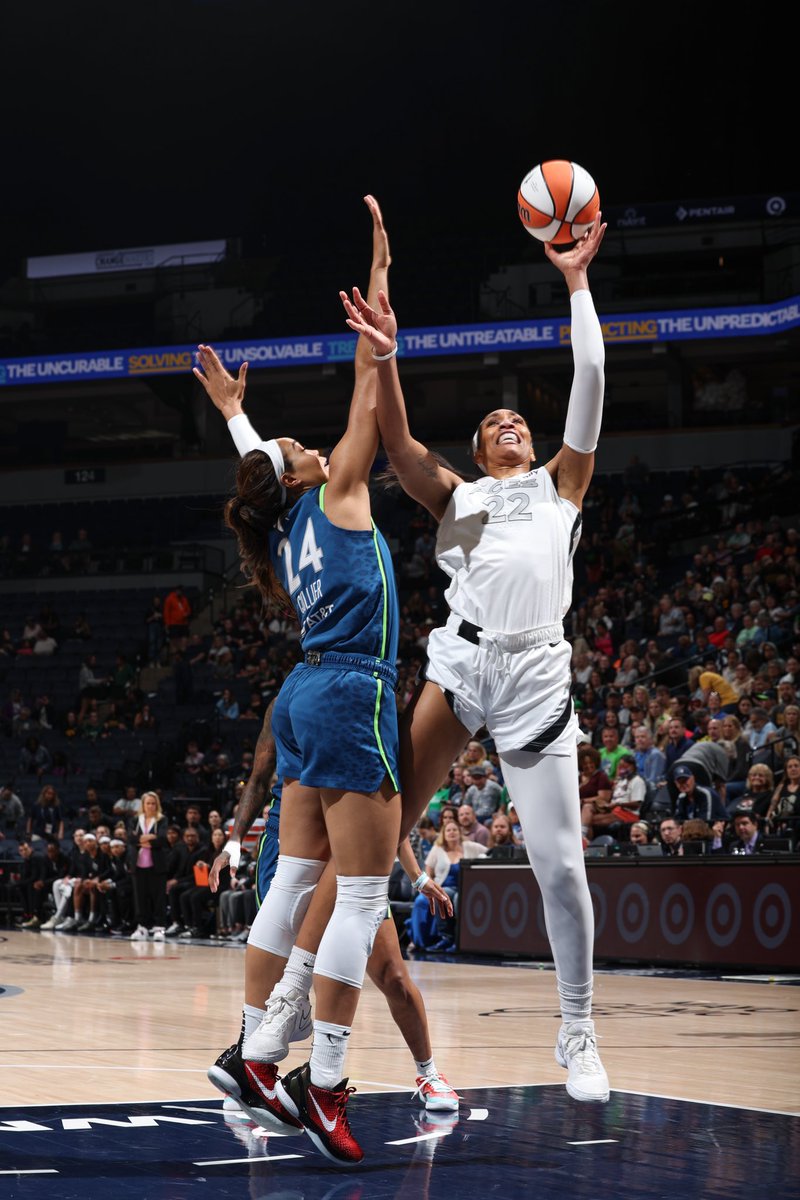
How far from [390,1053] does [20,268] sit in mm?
29930

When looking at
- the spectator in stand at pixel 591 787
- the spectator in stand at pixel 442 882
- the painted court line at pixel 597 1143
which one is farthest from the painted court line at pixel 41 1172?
the spectator in stand at pixel 442 882

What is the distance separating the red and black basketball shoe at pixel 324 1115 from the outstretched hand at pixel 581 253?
2592 mm

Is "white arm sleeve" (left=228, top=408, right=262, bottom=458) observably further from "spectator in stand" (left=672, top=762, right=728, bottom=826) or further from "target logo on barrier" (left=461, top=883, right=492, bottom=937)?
"target logo on barrier" (left=461, top=883, right=492, bottom=937)

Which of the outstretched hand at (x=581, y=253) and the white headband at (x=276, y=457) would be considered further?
the outstretched hand at (x=581, y=253)

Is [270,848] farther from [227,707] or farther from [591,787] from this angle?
[227,707]

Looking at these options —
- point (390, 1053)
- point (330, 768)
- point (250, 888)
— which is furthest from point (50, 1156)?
point (250, 888)

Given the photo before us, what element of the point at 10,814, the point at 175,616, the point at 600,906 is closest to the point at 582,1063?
the point at 600,906

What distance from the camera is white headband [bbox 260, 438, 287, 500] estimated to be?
4219 mm

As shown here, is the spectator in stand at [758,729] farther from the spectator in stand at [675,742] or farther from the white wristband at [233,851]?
the white wristband at [233,851]

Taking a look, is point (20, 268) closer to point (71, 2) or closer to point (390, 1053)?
point (71, 2)

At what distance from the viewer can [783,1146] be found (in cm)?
395

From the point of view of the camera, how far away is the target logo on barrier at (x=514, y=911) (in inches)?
500

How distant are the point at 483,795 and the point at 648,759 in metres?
1.86

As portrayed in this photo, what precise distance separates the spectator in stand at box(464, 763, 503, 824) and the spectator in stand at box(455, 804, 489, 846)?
50cm
